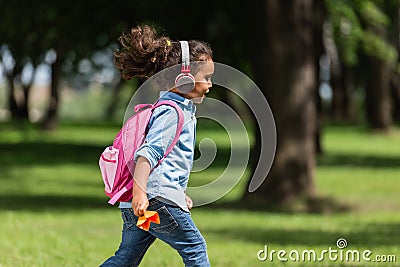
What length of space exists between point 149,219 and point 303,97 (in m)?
10.7

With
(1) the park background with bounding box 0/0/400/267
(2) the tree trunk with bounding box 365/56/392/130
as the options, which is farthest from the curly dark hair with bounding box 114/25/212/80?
(2) the tree trunk with bounding box 365/56/392/130

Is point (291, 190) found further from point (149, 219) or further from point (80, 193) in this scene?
point (149, 219)

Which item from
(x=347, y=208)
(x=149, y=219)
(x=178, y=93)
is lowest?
(x=347, y=208)

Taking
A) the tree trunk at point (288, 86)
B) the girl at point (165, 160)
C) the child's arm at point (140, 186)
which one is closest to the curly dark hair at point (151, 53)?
the girl at point (165, 160)

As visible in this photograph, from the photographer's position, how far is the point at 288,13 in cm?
1584

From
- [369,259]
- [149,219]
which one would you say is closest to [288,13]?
[369,259]

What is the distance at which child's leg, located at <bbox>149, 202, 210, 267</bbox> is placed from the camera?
5656 mm

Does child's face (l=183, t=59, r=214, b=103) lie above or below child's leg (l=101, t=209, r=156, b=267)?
above

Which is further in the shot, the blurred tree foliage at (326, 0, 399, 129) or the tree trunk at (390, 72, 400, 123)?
the tree trunk at (390, 72, 400, 123)

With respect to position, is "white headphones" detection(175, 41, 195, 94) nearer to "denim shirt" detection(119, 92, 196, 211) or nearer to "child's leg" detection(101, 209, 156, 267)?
"denim shirt" detection(119, 92, 196, 211)

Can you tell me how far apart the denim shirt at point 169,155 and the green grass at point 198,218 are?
2.91 metres

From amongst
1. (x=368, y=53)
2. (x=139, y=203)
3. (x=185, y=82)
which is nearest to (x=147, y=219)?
(x=139, y=203)

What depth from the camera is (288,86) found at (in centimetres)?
1586

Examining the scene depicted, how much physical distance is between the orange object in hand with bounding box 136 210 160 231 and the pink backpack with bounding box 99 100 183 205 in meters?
0.26
